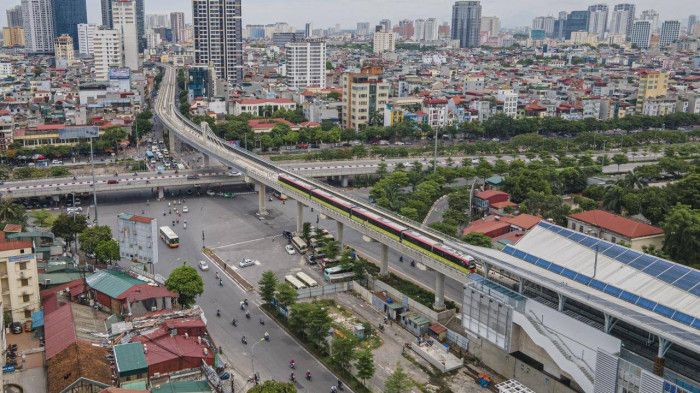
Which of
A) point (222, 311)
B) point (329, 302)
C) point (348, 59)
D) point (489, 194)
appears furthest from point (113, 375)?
point (348, 59)

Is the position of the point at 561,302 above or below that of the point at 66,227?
above

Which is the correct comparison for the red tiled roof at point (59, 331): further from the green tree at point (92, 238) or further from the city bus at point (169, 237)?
the city bus at point (169, 237)

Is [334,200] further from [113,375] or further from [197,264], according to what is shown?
[113,375]

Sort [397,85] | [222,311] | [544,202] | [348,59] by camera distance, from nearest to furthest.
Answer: [222,311] < [544,202] < [397,85] < [348,59]

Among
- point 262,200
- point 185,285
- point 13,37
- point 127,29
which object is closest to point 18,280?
point 185,285

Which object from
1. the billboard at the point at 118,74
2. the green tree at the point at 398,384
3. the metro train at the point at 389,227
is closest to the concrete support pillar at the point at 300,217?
the metro train at the point at 389,227

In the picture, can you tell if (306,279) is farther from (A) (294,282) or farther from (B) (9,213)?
(B) (9,213)

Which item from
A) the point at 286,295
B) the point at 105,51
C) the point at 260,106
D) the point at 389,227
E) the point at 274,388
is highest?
the point at 105,51
